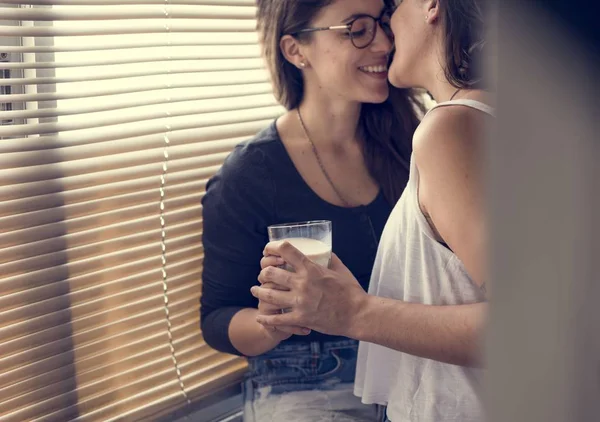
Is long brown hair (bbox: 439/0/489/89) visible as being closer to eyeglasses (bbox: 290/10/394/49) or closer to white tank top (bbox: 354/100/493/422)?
white tank top (bbox: 354/100/493/422)

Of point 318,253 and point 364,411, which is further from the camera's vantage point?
point 364,411

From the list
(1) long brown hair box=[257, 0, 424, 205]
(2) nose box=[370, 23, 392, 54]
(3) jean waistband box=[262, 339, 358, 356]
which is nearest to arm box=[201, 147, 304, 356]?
(3) jean waistband box=[262, 339, 358, 356]

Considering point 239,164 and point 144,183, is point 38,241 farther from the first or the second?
point 239,164

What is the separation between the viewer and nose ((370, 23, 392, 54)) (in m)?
1.80

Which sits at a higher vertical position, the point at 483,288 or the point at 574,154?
the point at 574,154

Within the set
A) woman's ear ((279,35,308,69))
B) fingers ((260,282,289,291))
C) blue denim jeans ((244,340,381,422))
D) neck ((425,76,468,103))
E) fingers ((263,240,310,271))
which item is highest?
woman's ear ((279,35,308,69))

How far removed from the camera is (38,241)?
1.50m

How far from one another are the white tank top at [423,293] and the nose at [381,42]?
1.75 feet

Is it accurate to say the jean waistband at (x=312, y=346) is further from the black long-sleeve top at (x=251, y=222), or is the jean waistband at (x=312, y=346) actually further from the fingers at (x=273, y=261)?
the fingers at (x=273, y=261)

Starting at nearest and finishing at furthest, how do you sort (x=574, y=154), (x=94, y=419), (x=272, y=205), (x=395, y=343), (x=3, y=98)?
(x=574, y=154)
(x=395, y=343)
(x=3, y=98)
(x=94, y=419)
(x=272, y=205)

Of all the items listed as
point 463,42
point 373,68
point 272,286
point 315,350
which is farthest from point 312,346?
point 463,42

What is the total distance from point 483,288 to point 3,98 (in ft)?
2.94

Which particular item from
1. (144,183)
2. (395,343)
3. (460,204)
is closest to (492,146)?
(460,204)

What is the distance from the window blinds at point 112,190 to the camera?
1.46m
